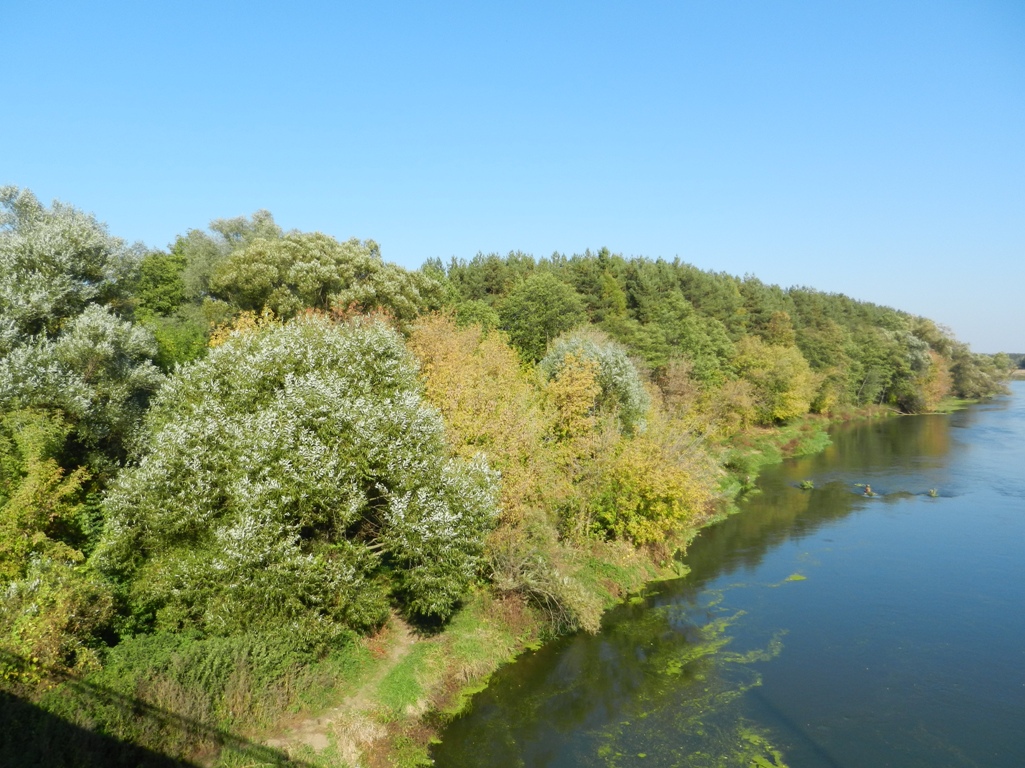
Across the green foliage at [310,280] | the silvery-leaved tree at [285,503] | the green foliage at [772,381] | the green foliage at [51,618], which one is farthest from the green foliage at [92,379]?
the green foliage at [772,381]

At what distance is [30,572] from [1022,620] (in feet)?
108

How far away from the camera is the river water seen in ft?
57.0

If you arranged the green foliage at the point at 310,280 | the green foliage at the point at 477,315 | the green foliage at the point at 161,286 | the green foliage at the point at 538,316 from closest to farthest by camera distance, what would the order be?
the green foliage at the point at 310,280 → the green foliage at the point at 161,286 → the green foliage at the point at 477,315 → the green foliage at the point at 538,316

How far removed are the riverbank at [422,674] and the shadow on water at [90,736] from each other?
64cm

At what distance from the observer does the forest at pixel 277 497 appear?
15.1m

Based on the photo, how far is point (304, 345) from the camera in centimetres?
2112

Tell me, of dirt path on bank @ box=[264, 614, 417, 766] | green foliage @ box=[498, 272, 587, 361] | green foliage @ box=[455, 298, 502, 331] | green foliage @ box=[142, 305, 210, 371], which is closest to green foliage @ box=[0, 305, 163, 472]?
green foliage @ box=[142, 305, 210, 371]

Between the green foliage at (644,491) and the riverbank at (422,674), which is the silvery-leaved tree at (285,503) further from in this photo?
the green foliage at (644,491)

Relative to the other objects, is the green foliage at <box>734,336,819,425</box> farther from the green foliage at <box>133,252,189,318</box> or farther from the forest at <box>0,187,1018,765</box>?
the green foliage at <box>133,252,189,318</box>

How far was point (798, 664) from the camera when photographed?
853 inches

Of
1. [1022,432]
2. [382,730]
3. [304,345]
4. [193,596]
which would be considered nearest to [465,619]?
[382,730]

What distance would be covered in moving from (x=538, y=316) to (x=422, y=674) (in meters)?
34.7

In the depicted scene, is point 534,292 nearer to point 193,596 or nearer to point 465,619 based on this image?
point 465,619

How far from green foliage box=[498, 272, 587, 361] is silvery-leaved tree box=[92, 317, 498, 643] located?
30.7 metres
